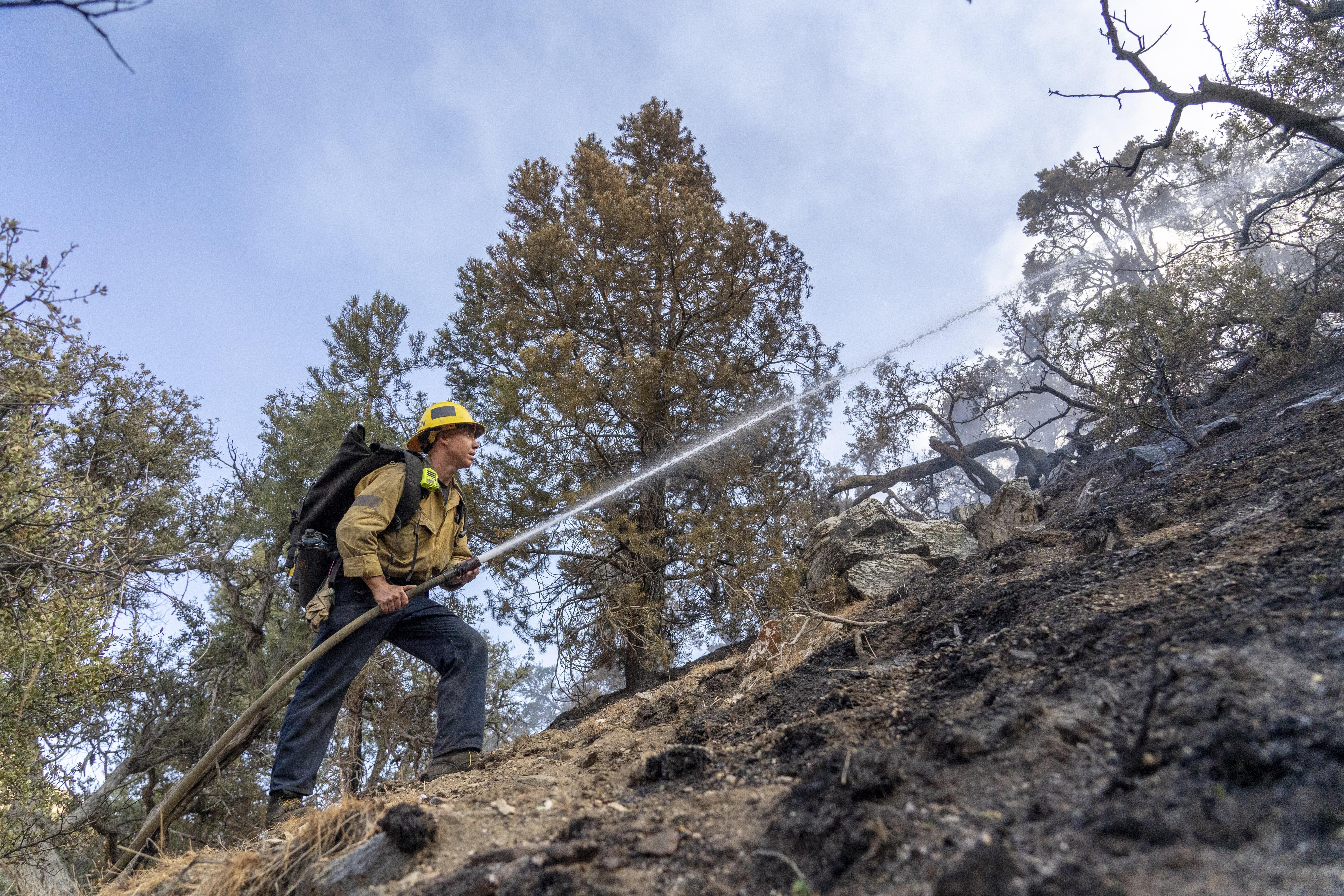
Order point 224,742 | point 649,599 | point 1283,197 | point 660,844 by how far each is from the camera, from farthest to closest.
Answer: point 649,599
point 1283,197
point 224,742
point 660,844

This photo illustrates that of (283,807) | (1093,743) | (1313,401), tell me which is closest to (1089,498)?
(1313,401)

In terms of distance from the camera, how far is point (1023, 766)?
173 cm

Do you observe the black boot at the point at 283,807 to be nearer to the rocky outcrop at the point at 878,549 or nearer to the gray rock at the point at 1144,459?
the rocky outcrop at the point at 878,549

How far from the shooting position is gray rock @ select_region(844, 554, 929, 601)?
713 centimetres

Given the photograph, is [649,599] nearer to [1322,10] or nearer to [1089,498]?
[1089,498]

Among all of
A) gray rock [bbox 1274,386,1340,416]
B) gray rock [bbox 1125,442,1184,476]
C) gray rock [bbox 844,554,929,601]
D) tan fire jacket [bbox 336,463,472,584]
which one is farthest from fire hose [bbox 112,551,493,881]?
gray rock [bbox 1274,386,1340,416]

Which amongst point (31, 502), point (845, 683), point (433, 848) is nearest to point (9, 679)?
point (31, 502)

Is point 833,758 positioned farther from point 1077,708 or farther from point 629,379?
point 629,379

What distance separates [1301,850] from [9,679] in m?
8.87

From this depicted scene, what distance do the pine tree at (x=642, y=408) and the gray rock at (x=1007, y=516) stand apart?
2293 mm

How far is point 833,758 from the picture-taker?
6.70ft

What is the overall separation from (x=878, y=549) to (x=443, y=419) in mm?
5499

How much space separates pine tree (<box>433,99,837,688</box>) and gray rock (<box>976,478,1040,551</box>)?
7.52ft

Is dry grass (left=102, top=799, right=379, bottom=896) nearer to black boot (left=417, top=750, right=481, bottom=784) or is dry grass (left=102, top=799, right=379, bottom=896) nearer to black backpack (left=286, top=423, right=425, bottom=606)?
black boot (left=417, top=750, right=481, bottom=784)
